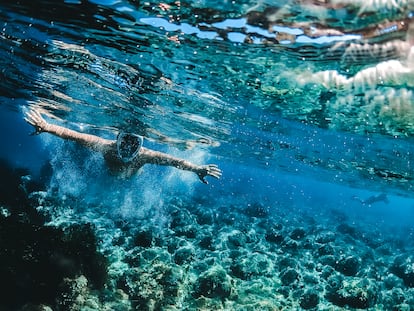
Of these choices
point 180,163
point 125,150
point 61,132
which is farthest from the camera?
point 61,132

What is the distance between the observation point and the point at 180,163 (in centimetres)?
1059

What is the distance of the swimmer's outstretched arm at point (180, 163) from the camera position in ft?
31.9

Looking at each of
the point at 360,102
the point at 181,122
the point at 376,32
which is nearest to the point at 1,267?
the point at 376,32

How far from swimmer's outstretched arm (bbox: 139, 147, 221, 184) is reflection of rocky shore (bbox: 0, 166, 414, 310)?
3.08m

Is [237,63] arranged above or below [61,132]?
above

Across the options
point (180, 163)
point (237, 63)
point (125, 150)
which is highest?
point (237, 63)

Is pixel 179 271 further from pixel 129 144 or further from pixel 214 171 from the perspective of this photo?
pixel 129 144

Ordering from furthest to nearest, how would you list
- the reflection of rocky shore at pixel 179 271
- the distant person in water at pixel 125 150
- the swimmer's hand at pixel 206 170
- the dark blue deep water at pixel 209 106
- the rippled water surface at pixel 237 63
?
1. the distant person in water at pixel 125 150
2. the swimmer's hand at pixel 206 170
3. the reflection of rocky shore at pixel 179 271
4. the dark blue deep water at pixel 209 106
5. the rippled water surface at pixel 237 63

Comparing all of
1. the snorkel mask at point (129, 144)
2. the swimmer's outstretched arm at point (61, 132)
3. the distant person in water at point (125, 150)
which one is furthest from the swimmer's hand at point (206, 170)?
the swimmer's outstretched arm at point (61, 132)

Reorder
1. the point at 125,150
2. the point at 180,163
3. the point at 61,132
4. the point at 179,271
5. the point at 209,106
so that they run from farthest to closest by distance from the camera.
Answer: the point at 209,106 → the point at 61,132 → the point at 125,150 → the point at 180,163 → the point at 179,271

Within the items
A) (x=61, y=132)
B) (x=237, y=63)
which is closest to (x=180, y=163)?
(x=237, y=63)

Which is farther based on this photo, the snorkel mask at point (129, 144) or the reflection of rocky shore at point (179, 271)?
the snorkel mask at point (129, 144)

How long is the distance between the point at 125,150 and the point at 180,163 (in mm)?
1979

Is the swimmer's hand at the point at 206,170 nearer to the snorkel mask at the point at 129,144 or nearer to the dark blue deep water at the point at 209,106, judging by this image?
the snorkel mask at the point at 129,144
